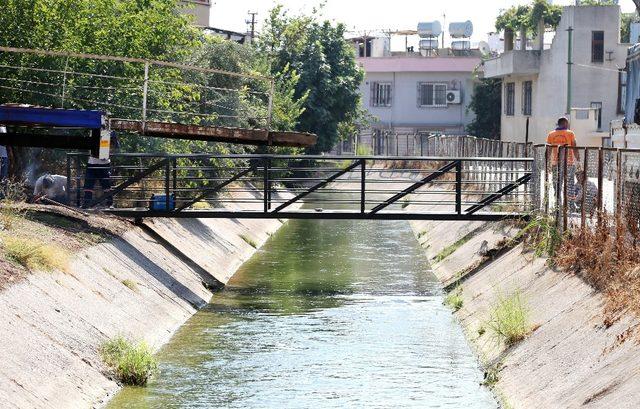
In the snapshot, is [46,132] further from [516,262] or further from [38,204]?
[516,262]

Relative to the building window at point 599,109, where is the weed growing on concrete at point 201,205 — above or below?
below

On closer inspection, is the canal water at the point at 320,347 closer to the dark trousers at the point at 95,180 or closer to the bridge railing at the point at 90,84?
the dark trousers at the point at 95,180

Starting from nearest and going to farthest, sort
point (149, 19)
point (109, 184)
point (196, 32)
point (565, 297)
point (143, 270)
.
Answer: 1. point (565, 297)
2. point (143, 270)
3. point (109, 184)
4. point (149, 19)
5. point (196, 32)

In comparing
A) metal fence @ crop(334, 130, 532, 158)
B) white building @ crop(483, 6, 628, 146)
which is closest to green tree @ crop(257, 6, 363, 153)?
metal fence @ crop(334, 130, 532, 158)

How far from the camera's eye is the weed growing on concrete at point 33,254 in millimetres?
20406

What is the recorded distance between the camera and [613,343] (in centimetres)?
1555

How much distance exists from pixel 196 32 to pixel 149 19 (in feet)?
35.1

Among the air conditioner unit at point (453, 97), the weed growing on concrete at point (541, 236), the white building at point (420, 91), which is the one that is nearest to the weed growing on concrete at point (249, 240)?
the weed growing on concrete at point (541, 236)

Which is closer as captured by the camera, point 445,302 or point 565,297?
point 565,297

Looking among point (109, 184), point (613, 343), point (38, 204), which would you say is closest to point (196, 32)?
point (109, 184)

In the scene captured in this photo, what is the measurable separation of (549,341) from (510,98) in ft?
182

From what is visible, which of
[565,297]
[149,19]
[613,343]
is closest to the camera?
[613,343]

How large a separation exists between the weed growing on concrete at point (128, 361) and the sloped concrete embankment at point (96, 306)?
17 centimetres

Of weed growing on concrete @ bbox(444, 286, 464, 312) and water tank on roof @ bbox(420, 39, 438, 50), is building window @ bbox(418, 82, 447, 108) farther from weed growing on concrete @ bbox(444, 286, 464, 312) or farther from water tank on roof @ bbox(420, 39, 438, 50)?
weed growing on concrete @ bbox(444, 286, 464, 312)
